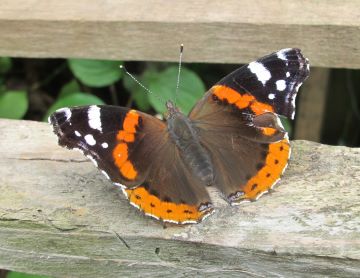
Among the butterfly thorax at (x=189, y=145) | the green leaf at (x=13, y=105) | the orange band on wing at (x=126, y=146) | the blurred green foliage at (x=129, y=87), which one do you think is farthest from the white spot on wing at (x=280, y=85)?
the green leaf at (x=13, y=105)

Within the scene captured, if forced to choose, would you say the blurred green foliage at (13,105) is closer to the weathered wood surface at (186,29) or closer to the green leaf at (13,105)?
the green leaf at (13,105)

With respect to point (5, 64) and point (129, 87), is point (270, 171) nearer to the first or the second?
point (129, 87)

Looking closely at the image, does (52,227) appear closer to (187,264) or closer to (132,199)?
(132,199)

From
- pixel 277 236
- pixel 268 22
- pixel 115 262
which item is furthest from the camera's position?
pixel 268 22

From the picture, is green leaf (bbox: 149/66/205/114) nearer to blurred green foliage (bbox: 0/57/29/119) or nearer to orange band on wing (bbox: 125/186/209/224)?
blurred green foliage (bbox: 0/57/29/119)

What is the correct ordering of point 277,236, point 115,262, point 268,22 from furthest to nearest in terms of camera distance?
1. point 268,22
2. point 115,262
3. point 277,236

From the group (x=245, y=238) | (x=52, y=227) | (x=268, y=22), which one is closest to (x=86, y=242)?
(x=52, y=227)

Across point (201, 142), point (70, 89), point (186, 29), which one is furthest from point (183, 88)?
point (201, 142)

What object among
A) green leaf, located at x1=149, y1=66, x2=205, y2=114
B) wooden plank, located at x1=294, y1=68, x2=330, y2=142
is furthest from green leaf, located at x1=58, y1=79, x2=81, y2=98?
wooden plank, located at x1=294, y1=68, x2=330, y2=142
